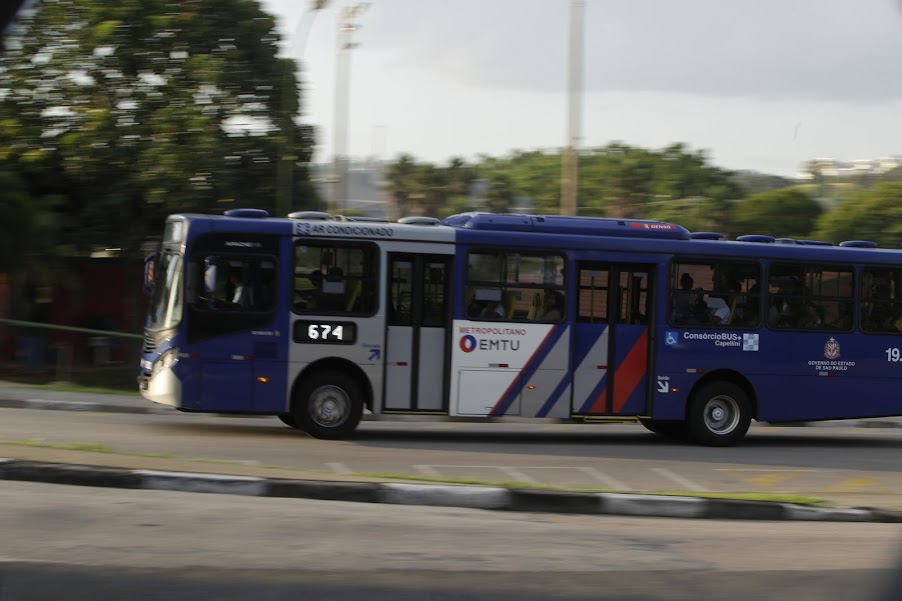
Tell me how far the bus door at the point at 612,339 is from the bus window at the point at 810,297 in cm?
189

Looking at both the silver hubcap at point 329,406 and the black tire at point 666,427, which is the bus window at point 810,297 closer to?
the black tire at point 666,427

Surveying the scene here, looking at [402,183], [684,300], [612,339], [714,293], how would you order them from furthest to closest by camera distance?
[402,183]
[714,293]
[684,300]
[612,339]

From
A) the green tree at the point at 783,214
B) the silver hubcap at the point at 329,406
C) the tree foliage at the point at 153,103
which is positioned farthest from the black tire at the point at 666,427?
the green tree at the point at 783,214

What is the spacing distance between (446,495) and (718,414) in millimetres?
6419

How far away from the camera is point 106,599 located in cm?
551

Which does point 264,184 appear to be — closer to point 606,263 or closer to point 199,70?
point 199,70

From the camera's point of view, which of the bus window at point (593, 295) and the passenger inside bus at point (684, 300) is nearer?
→ the bus window at point (593, 295)

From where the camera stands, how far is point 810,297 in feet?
48.6

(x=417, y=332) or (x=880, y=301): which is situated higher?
Result: (x=880, y=301)

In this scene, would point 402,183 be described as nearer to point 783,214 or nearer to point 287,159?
point 783,214

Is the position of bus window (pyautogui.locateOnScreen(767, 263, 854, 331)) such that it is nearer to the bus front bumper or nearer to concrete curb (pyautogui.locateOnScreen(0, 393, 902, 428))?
concrete curb (pyautogui.locateOnScreen(0, 393, 902, 428))

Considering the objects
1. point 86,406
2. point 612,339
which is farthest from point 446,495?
point 86,406

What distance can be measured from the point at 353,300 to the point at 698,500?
213 inches

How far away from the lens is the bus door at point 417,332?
13320mm
